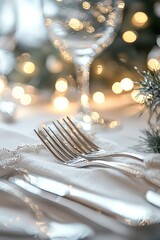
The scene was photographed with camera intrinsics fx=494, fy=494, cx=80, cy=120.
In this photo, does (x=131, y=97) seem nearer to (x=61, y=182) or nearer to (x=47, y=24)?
(x=47, y=24)

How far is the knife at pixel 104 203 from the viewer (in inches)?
12.8

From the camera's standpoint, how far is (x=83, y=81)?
0.68 m

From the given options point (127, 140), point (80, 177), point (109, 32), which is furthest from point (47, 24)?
point (80, 177)

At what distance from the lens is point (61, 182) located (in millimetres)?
380

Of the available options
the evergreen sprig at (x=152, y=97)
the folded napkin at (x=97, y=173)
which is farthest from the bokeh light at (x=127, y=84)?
the folded napkin at (x=97, y=173)

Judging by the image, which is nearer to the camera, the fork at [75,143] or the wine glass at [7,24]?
the fork at [75,143]

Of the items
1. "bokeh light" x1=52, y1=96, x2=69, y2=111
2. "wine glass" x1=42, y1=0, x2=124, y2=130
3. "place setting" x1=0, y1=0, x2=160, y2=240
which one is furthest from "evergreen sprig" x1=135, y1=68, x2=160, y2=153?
"bokeh light" x1=52, y1=96, x2=69, y2=111

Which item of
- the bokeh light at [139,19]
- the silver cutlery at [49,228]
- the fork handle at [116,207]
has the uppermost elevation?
the bokeh light at [139,19]

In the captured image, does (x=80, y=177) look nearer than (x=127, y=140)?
Yes

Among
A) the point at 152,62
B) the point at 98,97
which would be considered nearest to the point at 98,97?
the point at 98,97

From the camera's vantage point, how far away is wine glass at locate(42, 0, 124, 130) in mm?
599

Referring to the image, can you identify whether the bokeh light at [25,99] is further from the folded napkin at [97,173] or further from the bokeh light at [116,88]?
the folded napkin at [97,173]

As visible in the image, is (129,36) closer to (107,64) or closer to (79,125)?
(107,64)

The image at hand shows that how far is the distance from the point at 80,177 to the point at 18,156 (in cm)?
7
